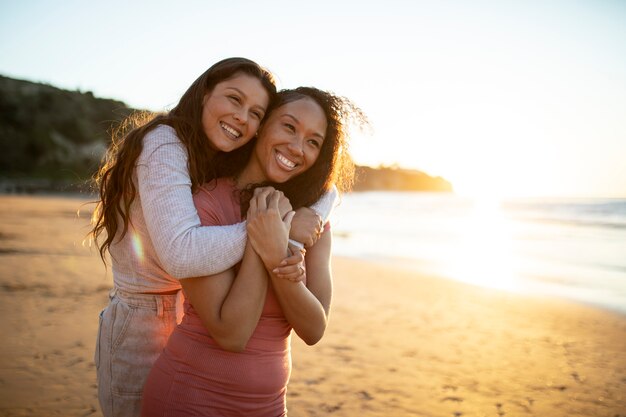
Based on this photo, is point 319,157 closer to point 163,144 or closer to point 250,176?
point 250,176

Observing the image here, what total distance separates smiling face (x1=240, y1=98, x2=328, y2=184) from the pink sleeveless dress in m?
0.56

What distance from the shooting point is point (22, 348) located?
5.59 meters

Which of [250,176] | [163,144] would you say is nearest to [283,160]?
[250,176]

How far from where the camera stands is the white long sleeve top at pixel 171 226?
1.83 metres

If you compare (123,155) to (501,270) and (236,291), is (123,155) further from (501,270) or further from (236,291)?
(501,270)

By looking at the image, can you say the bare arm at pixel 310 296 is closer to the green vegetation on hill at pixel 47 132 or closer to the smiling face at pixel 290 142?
the smiling face at pixel 290 142

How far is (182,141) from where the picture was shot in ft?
7.19

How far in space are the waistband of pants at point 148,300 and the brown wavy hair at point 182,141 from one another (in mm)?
268

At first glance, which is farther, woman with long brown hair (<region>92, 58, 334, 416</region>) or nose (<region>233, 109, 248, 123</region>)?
nose (<region>233, 109, 248, 123</region>)

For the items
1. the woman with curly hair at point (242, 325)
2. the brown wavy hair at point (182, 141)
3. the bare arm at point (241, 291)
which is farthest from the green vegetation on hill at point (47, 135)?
the bare arm at point (241, 291)

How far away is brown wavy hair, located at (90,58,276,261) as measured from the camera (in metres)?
2.15

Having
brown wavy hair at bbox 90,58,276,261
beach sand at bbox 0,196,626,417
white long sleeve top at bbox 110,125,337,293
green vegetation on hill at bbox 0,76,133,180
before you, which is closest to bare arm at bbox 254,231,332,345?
white long sleeve top at bbox 110,125,337,293

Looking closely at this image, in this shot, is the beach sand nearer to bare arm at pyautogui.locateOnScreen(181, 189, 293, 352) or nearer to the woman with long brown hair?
the woman with long brown hair

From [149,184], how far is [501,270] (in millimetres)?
12822
